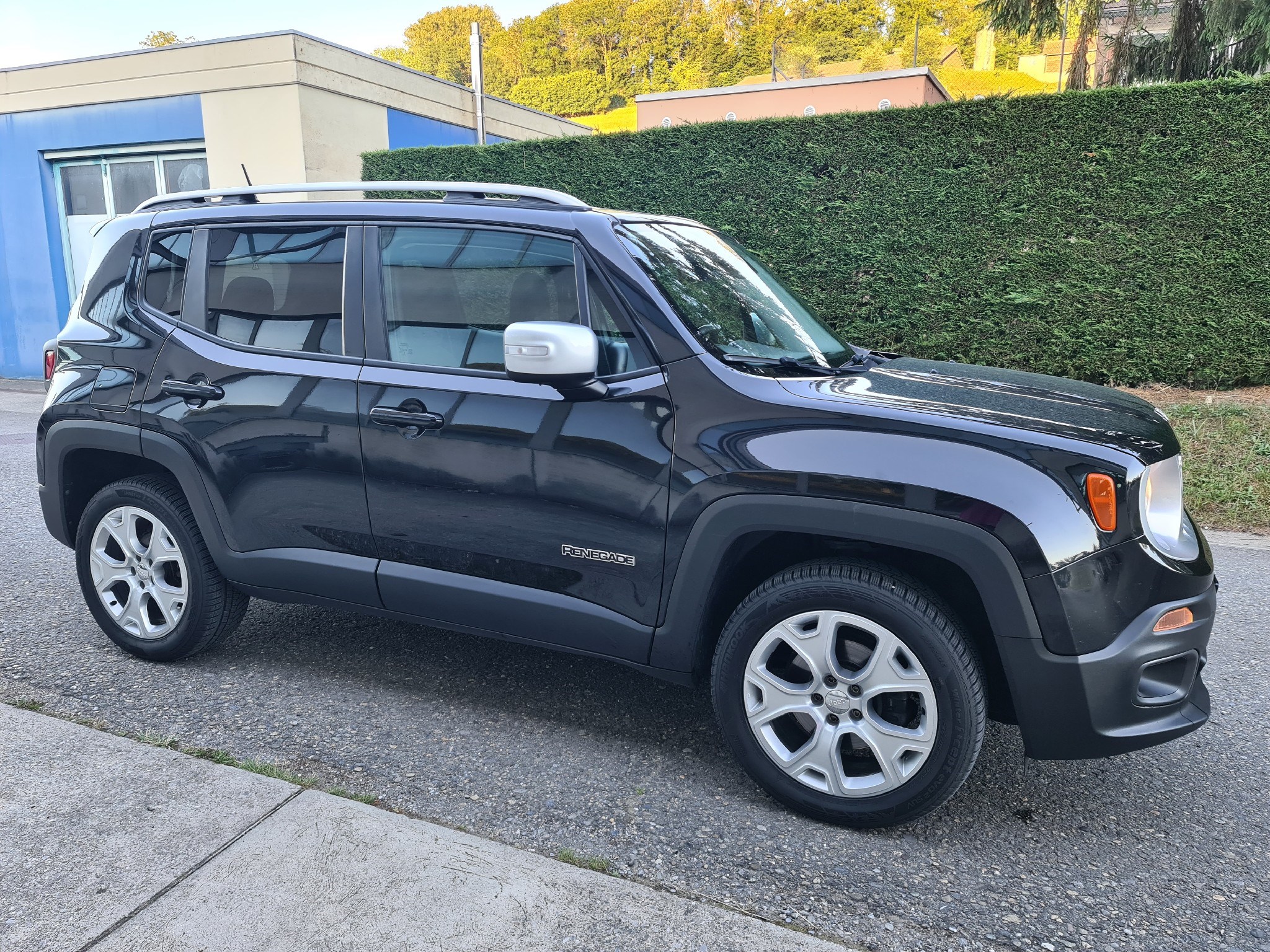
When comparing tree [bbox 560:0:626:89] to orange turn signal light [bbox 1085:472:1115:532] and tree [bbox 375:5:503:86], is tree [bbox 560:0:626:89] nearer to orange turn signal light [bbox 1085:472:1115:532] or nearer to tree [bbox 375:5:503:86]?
tree [bbox 375:5:503:86]

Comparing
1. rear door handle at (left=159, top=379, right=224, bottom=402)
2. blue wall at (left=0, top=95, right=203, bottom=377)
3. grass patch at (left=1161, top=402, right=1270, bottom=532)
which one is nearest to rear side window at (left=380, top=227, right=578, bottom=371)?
rear door handle at (left=159, top=379, right=224, bottom=402)

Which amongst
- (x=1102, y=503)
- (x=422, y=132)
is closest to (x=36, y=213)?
(x=422, y=132)

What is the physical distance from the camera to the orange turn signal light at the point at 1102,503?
8.12ft

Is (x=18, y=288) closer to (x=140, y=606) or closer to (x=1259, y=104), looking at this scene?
(x=140, y=606)

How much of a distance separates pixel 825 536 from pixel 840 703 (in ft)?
1.60

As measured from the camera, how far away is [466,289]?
325cm

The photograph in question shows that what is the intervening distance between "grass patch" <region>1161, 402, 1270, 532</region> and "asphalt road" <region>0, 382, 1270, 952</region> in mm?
2581

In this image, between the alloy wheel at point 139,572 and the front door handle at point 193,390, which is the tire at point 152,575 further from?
the front door handle at point 193,390

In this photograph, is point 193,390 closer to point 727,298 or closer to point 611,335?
point 611,335

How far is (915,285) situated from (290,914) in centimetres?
888

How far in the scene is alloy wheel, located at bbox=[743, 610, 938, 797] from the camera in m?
2.63

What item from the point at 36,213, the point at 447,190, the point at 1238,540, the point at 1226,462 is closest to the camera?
the point at 447,190

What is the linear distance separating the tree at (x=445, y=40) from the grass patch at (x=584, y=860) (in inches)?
4326

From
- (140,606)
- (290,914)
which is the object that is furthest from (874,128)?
(290,914)
